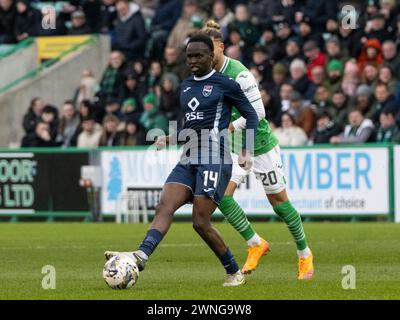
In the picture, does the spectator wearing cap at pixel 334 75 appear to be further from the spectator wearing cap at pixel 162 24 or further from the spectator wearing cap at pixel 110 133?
the spectator wearing cap at pixel 162 24

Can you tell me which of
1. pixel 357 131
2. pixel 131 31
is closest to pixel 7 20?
pixel 131 31

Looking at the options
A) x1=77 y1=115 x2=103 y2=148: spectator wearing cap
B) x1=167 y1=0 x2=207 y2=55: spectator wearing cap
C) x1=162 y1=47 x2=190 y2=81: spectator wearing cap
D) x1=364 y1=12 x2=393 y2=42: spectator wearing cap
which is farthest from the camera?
x1=167 y1=0 x2=207 y2=55: spectator wearing cap

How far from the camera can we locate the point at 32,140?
29.1m

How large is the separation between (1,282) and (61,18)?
68.4 ft

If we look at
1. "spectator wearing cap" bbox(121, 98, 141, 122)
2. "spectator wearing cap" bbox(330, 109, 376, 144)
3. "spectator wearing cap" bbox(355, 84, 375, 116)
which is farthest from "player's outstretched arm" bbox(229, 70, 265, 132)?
"spectator wearing cap" bbox(121, 98, 141, 122)

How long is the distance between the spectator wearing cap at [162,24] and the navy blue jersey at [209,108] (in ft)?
58.3

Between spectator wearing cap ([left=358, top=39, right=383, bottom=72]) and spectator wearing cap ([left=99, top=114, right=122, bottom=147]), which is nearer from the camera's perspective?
spectator wearing cap ([left=358, top=39, right=383, bottom=72])

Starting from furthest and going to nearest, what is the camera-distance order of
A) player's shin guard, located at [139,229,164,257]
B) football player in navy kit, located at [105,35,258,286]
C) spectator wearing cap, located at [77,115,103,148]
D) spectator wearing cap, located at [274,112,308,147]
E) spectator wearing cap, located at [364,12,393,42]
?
1. spectator wearing cap, located at [77,115,103,148]
2. spectator wearing cap, located at [364,12,393,42]
3. spectator wearing cap, located at [274,112,308,147]
4. football player in navy kit, located at [105,35,258,286]
5. player's shin guard, located at [139,229,164,257]

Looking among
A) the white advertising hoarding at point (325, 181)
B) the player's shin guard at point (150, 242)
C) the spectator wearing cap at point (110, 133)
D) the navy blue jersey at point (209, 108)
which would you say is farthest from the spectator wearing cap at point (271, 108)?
the player's shin guard at point (150, 242)

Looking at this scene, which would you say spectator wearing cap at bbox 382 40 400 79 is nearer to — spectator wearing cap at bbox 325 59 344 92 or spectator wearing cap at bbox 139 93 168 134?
spectator wearing cap at bbox 325 59 344 92

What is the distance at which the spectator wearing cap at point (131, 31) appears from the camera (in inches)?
1196

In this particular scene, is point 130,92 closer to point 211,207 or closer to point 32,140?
point 32,140

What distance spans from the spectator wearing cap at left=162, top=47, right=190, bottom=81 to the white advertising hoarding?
12.3ft

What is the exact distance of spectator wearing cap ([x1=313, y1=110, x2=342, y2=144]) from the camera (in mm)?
25062
